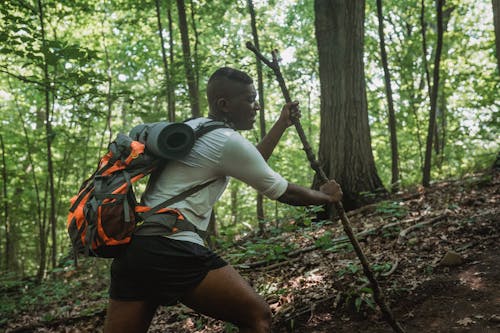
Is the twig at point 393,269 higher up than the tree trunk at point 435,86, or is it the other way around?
the tree trunk at point 435,86

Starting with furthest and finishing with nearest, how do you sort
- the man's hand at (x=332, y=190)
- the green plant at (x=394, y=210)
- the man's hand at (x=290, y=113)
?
the green plant at (x=394, y=210)
the man's hand at (x=290, y=113)
the man's hand at (x=332, y=190)

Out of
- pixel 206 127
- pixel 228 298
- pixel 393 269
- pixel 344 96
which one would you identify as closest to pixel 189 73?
pixel 344 96

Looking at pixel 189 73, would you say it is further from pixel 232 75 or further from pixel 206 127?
pixel 206 127

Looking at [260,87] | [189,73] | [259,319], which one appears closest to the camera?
[259,319]

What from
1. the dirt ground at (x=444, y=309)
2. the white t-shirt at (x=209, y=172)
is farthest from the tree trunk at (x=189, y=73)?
the white t-shirt at (x=209, y=172)

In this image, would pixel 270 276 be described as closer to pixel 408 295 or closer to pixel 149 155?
pixel 408 295

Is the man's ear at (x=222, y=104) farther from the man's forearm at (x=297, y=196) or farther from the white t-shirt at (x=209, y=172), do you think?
the man's forearm at (x=297, y=196)

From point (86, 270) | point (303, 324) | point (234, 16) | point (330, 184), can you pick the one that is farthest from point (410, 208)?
point (234, 16)

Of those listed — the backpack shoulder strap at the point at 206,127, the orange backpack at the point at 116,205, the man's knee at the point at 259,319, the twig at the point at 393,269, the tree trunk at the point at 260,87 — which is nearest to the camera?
the orange backpack at the point at 116,205

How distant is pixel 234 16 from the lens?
56.4ft

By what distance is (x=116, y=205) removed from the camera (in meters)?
2.18

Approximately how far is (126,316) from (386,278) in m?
2.81

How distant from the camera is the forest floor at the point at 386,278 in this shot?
11.7ft

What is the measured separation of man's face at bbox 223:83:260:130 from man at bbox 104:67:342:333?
315 millimetres
